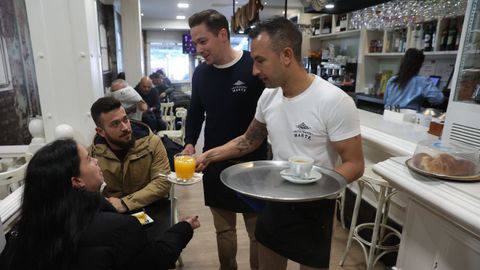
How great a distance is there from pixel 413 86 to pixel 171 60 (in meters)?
11.4

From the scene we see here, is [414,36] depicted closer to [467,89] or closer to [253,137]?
[467,89]

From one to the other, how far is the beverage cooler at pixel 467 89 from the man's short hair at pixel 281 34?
116 centimetres

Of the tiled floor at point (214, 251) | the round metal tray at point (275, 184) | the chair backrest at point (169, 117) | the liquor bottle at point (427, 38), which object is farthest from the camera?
the chair backrest at point (169, 117)

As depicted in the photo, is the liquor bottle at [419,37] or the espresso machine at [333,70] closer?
the liquor bottle at [419,37]

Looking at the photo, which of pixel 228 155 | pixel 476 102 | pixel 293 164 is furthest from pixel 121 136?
pixel 476 102

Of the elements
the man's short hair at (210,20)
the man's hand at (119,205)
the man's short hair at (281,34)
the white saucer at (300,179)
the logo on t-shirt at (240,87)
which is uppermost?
the man's short hair at (210,20)

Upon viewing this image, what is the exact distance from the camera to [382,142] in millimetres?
2285

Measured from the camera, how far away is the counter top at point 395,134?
212 cm

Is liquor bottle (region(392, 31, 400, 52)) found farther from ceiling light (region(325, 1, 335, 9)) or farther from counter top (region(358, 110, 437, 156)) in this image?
counter top (region(358, 110, 437, 156))

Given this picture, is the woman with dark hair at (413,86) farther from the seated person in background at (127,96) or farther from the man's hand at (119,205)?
the man's hand at (119,205)

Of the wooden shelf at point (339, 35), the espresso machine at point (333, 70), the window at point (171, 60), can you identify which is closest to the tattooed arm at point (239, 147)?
the wooden shelf at point (339, 35)

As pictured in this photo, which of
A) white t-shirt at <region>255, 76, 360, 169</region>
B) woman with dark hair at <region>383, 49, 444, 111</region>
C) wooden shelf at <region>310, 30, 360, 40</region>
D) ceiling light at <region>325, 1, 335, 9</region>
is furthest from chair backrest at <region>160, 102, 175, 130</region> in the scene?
white t-shirt at <region>255, 76, 360, 169</region>

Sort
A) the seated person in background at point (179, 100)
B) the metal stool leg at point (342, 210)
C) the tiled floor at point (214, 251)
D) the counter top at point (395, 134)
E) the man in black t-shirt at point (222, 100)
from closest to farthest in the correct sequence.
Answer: the man in black t-shirt at point (222, 100)
the counter top at point (395, 134)
the tiled floor at point (214, 251)
the metal stool leg at point (342, 210)
the seated person in background at point (179, 100)

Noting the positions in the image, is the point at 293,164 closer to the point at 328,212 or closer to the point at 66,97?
the point at 328,212
